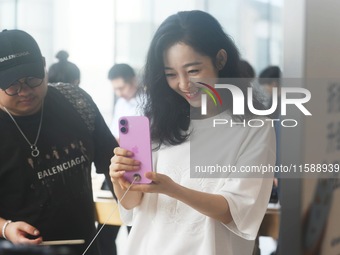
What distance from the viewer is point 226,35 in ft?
3.57

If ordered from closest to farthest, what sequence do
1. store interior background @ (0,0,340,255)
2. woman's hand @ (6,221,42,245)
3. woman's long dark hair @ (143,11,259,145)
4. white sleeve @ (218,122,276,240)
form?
white sleeve @ (218,122,276,240)
woman's long dark hair @ (143,11,259,145)
woman's hand @ (6,221,42,245)
store interior background @ (0,0,340,255)

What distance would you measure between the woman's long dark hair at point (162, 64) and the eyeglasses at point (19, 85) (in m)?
0.29

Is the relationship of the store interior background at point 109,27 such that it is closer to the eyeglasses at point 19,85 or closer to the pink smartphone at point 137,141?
the eyeglasses at point 19,85

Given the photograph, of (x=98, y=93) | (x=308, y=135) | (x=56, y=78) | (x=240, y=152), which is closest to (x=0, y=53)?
(x=240, y=152)

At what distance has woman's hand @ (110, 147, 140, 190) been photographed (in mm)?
938

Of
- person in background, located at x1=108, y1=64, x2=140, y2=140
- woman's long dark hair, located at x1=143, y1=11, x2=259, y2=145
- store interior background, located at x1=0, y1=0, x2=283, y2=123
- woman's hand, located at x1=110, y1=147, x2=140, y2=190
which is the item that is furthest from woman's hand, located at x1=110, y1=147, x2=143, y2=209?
store interior background, located at x1=0, y1=0, x2=283, y2=123

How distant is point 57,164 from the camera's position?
127cm

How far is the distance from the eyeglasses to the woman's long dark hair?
29 centimetres

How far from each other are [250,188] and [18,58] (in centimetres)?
64

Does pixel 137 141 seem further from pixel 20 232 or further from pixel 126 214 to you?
pixel 20 232

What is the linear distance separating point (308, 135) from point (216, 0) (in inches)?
203

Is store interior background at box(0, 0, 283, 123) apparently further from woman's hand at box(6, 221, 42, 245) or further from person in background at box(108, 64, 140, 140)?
woman's hand at box(6, 221, 42, 245)

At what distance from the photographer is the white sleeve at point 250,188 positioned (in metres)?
0.91

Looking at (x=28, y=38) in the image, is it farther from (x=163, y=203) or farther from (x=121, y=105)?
(x=121, y=105)
